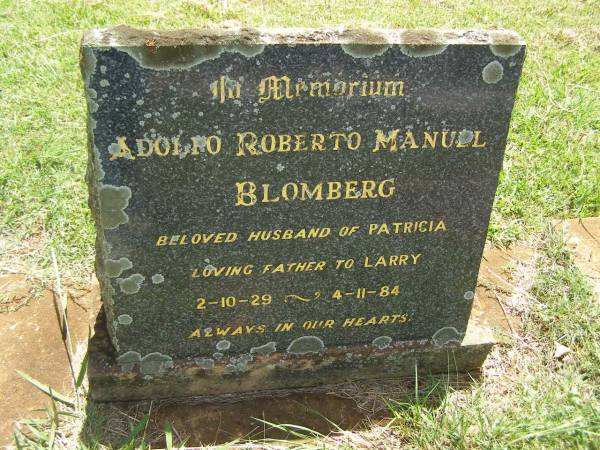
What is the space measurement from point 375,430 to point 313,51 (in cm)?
158

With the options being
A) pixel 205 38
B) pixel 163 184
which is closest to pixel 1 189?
pixel 163 184

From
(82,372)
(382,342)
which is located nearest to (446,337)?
(382,342)

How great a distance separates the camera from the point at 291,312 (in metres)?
2.57

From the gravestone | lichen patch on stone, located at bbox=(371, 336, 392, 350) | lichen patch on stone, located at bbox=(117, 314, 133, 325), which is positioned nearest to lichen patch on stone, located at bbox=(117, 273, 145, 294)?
the gravestone

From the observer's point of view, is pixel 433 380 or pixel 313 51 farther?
pixel 433 380

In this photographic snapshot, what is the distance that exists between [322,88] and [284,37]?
0.22 m

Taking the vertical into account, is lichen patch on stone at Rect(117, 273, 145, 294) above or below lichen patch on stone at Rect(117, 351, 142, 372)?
above

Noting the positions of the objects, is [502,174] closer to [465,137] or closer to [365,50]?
[465,137]

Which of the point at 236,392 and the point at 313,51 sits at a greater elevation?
the point at 313,51

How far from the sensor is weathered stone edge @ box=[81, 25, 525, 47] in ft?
6.16

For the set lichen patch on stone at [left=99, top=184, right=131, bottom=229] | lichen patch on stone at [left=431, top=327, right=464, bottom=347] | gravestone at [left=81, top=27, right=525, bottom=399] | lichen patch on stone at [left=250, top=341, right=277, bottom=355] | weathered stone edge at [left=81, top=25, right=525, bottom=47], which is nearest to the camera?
weathered stone edge at [left=81, top=25, right=525, bottom=47]

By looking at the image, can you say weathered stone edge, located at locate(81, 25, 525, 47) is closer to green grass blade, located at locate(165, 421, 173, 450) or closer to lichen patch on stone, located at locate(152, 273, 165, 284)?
lichen patch on stone, located at locate(152, 273, 165, 284)

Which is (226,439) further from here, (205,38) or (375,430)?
(205,38)

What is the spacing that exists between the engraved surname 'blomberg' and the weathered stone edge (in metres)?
0.13
